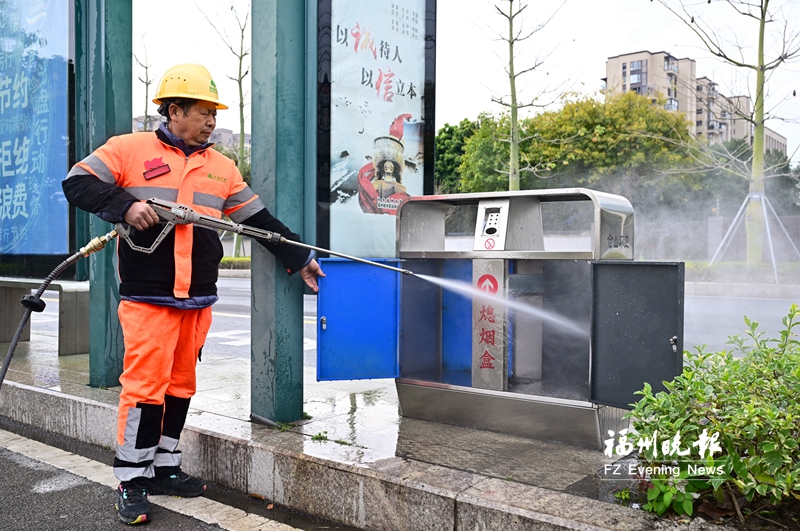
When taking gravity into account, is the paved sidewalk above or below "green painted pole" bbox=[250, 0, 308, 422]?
below

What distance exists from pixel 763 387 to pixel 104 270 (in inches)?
166

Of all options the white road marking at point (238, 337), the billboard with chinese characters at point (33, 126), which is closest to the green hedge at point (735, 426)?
the billboard with chinese characters at point (33, 126)

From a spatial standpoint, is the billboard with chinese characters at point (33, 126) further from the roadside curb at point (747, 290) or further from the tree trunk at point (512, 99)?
the tree trunk at point (512, 99)

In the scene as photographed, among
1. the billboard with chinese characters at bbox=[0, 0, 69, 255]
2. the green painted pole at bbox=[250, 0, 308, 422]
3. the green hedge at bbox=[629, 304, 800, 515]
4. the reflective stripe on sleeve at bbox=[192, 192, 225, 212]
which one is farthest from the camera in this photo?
the billboard with chinese characters at bbox=[0, 0, 69, 255]

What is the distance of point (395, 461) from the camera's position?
3.27 metres

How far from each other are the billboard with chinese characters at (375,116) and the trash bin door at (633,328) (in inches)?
63.7

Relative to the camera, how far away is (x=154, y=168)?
132 inches

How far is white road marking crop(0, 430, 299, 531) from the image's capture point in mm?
3186

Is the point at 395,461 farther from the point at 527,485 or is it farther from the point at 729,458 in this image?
the point at 729,458

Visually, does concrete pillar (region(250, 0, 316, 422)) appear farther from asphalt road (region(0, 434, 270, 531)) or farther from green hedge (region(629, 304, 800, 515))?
green hedge (region(629, 304, 800, 515))

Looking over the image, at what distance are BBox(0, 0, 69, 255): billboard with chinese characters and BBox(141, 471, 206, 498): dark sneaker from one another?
3.34 meters

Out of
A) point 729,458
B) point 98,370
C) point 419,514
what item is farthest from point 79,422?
point 729,458

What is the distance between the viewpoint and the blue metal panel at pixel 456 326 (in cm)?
471

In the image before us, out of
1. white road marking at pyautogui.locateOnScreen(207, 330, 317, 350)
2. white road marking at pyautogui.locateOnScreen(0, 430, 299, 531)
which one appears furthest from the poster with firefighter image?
white road marking at pyautogui.locateOnScreen(207, 330, 317, 350)
